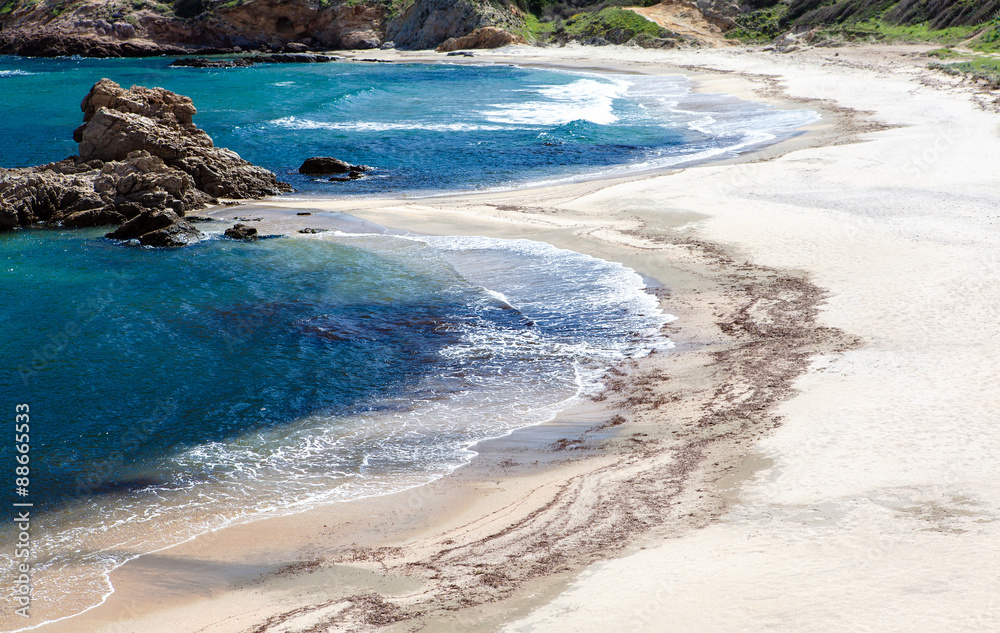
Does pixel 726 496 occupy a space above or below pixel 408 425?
above

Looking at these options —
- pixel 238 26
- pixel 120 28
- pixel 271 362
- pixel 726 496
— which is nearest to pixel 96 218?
pixel 271 362

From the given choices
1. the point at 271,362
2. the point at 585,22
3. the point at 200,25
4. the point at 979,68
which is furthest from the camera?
the point at 200,25

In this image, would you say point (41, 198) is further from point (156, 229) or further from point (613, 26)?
point (613, 26)

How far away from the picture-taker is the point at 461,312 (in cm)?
1372

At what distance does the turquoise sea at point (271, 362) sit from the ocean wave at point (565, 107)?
12440mm

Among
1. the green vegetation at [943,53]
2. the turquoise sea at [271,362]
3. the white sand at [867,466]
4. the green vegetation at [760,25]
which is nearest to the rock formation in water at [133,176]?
the turquoise sea at [271,362]

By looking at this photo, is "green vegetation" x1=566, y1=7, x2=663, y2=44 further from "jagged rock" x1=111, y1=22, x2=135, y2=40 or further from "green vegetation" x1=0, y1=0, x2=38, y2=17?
"green vegetation" x1=0, y1=0, x2=38, y2=17

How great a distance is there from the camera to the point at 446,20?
2825 inches

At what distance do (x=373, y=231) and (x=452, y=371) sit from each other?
27.0 ft

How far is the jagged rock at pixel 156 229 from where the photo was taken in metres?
17.7

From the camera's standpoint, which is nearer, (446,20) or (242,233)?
(242,233)

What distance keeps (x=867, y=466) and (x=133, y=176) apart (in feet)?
62.8

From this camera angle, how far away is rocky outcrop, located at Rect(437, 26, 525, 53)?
69.4 m

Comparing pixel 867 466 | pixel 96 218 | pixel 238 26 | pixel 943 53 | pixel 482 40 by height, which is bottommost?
pixel 867 466
